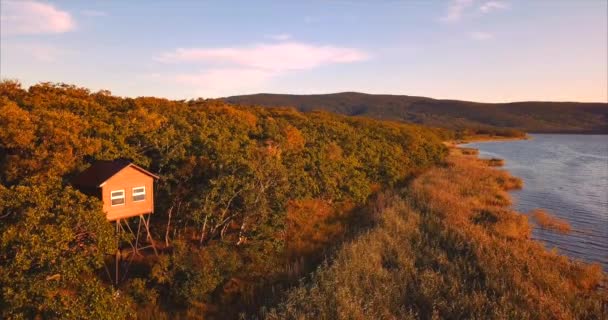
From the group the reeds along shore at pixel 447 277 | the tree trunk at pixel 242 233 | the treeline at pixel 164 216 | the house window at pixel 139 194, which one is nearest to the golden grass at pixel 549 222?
the reeds along shore at pixel 447 277

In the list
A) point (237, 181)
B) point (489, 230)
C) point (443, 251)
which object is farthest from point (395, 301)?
point (489, 230)

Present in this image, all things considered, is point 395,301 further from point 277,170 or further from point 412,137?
point 412,137

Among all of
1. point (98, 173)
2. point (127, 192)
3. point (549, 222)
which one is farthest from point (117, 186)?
point (549, 222)

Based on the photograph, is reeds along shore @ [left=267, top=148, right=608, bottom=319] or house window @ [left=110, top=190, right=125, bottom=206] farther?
house window @ [left=110, top=190, right=125, bottom=206]

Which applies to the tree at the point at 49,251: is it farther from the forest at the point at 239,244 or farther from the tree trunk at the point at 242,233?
the tree trunk at the point at 242,233

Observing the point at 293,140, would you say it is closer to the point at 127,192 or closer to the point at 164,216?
the point at 164,216

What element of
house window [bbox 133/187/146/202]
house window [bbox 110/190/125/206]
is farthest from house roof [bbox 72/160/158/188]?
house window [bbox 133/187/146/202]

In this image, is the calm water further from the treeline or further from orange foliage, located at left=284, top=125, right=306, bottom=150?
orange foliage, located at left=284, top=125, right=306, bottom=150
